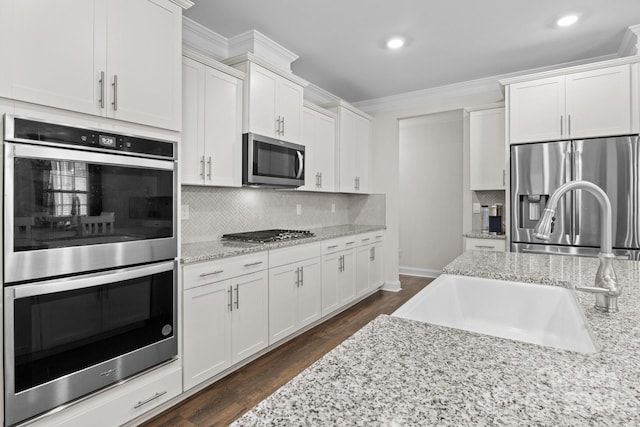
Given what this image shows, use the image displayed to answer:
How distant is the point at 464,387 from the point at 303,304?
8.73 ft

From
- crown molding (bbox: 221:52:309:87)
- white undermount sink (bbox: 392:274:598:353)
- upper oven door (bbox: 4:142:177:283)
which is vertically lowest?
white undermount sink (bbox: 392:274:598:353)

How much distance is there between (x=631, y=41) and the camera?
302cm

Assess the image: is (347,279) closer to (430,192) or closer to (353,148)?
(353,148)

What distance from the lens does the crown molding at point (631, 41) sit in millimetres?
2906

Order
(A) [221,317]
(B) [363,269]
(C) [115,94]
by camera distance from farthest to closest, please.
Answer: (B) [363,269] < (A) [221,317] < (C) [115,94]

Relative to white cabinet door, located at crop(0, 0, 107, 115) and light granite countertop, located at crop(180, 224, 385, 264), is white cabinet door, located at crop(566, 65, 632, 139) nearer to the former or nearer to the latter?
light granite countertop, located at crop(180, 224, 385, 264)

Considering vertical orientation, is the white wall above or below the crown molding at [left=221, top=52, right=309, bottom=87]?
below

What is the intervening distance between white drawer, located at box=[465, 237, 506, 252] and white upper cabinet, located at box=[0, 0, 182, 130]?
3173 mm

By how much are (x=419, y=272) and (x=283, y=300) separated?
3.51 meters

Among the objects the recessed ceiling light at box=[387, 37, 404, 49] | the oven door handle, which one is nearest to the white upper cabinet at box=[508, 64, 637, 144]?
the recessed ceiling light at box=[387, 37, 404, 49]

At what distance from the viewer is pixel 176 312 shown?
2.04 meters

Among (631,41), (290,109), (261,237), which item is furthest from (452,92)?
(261,237)

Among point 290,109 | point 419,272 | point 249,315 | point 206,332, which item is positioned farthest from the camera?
point 419,272

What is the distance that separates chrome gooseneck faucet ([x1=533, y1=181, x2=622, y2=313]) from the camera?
0.99 m
